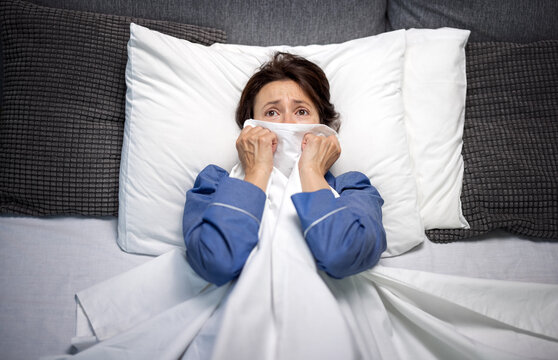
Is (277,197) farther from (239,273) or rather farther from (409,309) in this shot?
(409,309)

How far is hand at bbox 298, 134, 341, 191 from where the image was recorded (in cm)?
112

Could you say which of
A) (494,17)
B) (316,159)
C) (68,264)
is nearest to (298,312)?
(316,159)

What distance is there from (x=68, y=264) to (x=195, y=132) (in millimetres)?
587

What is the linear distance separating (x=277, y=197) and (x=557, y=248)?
1045mm

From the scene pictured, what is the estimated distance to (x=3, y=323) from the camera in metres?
1.09

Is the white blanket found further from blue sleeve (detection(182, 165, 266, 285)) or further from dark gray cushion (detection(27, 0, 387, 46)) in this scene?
dark gray cushion (detection(27, 0, 387, 46))

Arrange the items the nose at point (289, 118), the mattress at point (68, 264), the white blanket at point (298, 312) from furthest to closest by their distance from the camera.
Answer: the nose at point (289, 118) < the mattress at point (68, 264) < the white blanket at point (298, 312)

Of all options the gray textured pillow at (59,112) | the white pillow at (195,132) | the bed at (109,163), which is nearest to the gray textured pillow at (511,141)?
the bed at (109,163)

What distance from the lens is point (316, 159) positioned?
1181mm

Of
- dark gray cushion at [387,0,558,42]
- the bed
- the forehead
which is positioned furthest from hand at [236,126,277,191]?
dark gray cushion at [387,0,558,42]

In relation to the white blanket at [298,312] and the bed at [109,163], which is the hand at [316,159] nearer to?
the white blanket at [298,312]

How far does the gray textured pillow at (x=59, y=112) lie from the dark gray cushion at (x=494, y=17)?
1234mm

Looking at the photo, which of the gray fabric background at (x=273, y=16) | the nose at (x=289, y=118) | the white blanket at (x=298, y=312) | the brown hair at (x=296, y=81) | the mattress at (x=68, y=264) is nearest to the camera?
the white blanket at (x=298, y=312)

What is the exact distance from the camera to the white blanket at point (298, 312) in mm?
904
